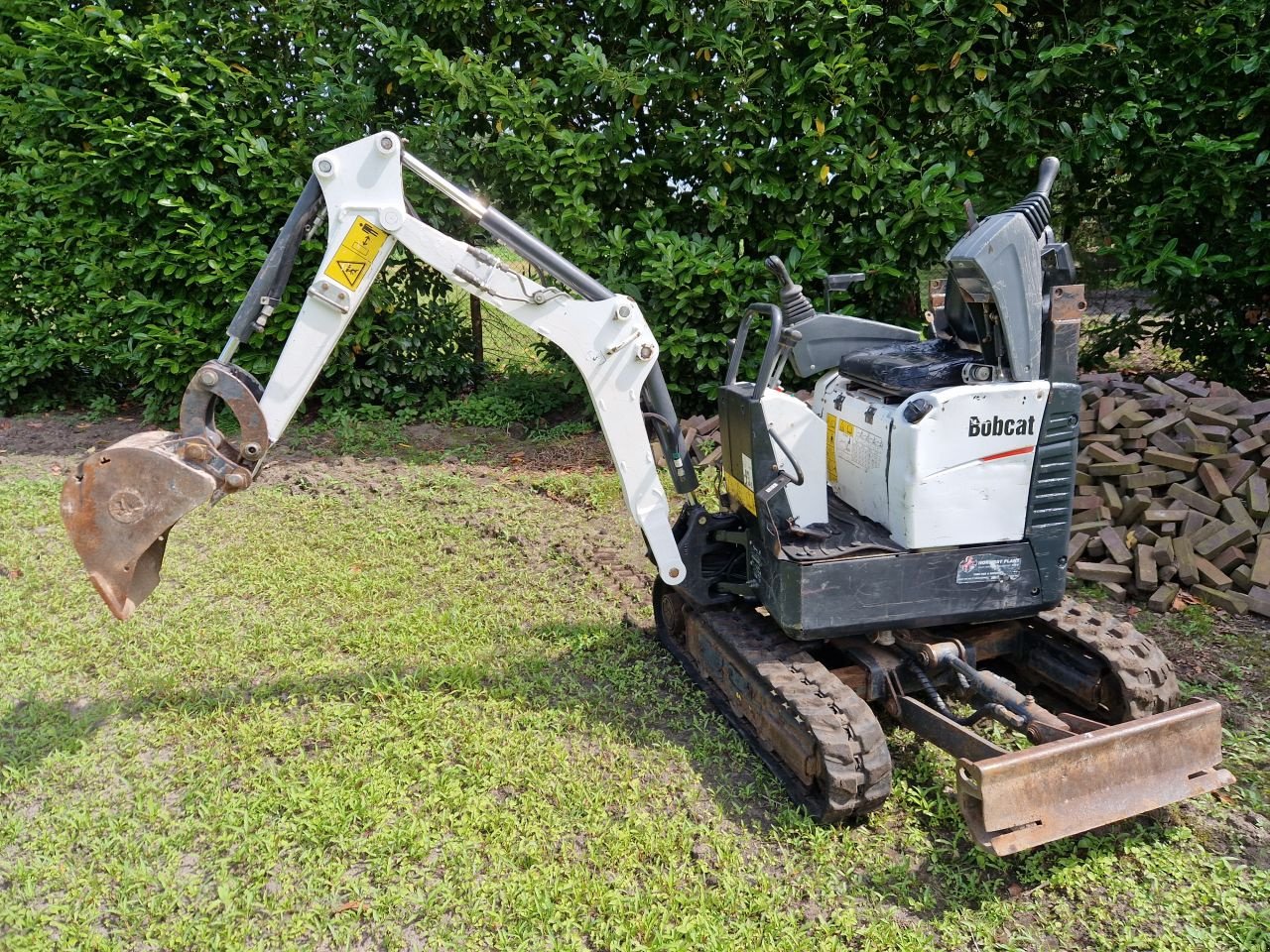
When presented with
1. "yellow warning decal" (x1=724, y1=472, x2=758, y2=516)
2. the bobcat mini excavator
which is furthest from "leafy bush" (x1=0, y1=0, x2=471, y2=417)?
"yellow warning decal" (x1=724, y1=472, x2=758, y2=516)

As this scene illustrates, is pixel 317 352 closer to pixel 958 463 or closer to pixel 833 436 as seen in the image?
pixel 833 436

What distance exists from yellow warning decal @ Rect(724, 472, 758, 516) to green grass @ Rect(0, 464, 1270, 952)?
0.98 metres

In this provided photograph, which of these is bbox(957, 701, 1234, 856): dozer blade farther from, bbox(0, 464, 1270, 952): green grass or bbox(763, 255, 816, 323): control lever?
bbox(763, 255, 816, 323): control lever

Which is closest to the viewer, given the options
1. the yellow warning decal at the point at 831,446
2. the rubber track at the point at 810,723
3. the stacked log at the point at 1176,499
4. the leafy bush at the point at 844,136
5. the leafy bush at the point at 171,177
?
the rubber track at the point at 810,723

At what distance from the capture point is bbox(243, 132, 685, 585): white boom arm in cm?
349

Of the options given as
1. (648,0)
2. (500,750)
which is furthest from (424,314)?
(500,750)

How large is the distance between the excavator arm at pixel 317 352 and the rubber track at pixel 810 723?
871mm

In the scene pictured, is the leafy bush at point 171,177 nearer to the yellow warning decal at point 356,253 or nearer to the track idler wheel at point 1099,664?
the yellow warning decal at point 356,253

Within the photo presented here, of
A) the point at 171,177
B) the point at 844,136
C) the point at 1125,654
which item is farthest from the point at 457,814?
the point at 171,177

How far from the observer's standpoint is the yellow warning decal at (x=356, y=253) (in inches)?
138

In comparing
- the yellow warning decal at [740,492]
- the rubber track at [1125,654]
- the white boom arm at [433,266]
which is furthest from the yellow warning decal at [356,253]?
the rubber track at [1125,654]

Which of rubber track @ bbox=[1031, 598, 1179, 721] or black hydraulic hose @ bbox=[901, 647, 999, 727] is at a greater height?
rubber track @ bbox=[1031, 598, 1179, 721]

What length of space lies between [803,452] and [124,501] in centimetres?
264

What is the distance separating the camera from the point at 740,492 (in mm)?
3945
